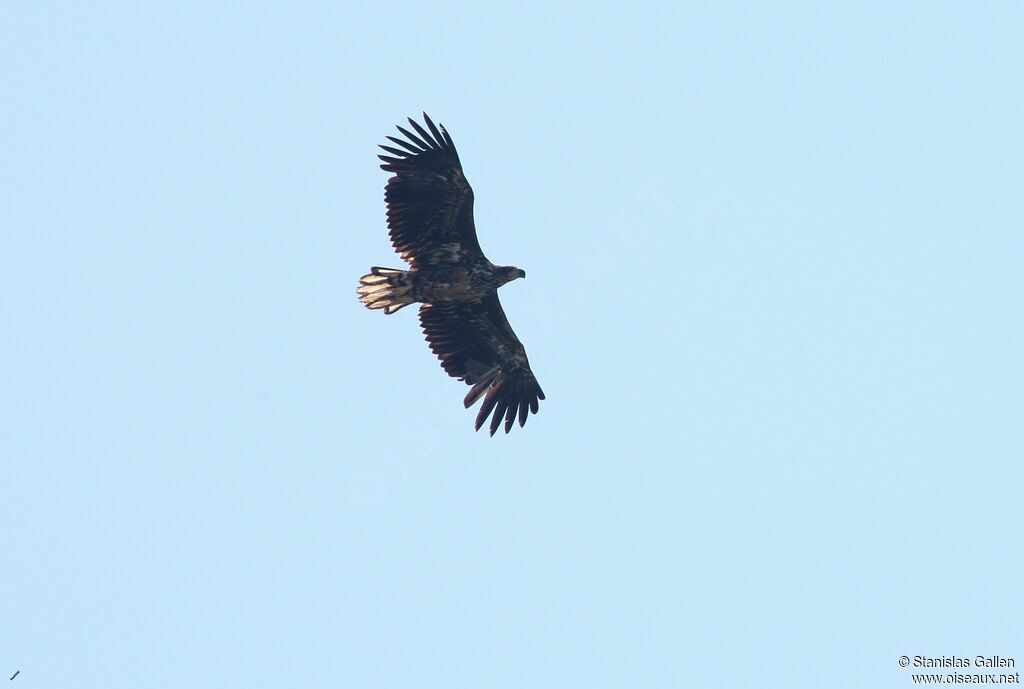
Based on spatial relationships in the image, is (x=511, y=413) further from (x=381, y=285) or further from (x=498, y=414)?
(x=381, y=285)

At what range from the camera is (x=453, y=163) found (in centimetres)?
3200

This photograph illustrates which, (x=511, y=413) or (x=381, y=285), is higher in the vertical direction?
(x=381, y=285)

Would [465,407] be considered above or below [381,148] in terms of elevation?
below

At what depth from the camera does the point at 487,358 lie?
35.0 metres

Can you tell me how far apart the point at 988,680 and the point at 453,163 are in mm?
14558

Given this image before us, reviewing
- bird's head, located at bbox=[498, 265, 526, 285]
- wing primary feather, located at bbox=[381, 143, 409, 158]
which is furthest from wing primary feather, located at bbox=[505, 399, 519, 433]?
wing primary feather, located at bbox=[381, 143, 409, 158]

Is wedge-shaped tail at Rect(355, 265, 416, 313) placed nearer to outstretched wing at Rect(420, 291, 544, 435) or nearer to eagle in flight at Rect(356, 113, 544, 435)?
eagle in flight at Rect(356, 113, 544, 435)

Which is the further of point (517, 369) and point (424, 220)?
point (517, 369)

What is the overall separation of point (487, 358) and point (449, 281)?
8.51 feet

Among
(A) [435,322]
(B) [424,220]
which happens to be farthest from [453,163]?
(A) [435,322]

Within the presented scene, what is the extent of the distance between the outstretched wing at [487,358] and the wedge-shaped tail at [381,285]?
5.59 feet

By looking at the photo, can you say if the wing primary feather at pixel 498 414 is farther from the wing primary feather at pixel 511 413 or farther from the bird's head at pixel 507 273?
the bird's head at pixel 507 273

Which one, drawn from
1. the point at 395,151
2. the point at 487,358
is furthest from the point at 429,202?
the point at 487,358

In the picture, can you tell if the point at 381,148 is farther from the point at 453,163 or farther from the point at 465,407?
the point at 465,407
